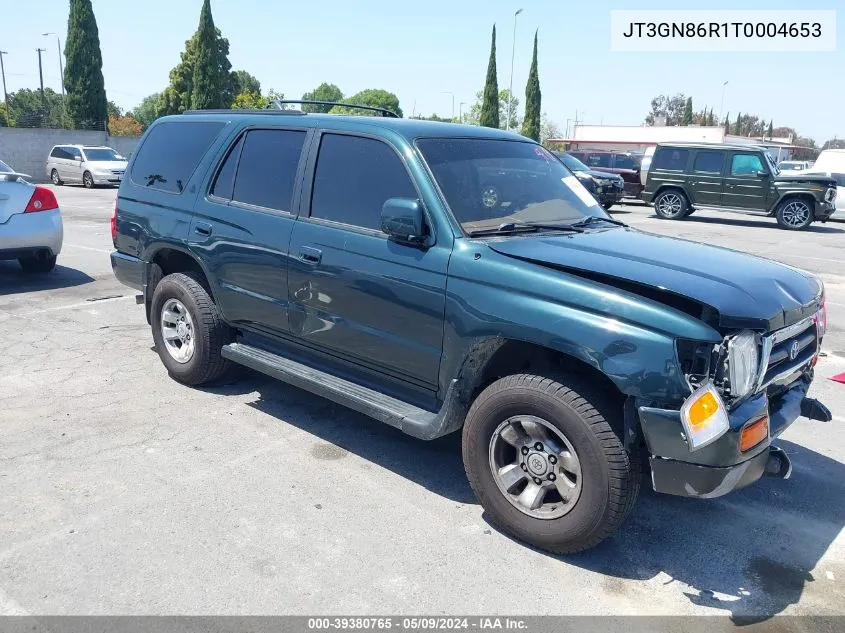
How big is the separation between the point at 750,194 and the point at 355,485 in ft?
56.8

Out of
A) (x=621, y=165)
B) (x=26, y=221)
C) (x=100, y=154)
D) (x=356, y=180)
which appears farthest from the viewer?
(x=100, y=154)

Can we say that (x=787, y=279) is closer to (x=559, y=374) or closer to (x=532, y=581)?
(x=559, y=374)

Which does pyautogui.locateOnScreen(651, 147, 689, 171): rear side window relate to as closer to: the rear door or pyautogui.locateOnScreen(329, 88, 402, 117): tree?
the rear door

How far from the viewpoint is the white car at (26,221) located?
7.97 m

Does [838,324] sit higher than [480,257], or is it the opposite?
[480,257]

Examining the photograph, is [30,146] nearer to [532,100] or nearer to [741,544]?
[741,544]

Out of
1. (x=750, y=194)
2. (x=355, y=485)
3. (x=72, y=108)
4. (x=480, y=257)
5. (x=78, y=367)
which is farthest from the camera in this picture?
(x=72, y=108)

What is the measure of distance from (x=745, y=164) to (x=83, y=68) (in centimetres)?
3779

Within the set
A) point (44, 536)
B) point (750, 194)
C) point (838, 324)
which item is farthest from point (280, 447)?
point (750, 194)

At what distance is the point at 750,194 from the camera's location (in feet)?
59.8

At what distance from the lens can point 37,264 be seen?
29.8 feet

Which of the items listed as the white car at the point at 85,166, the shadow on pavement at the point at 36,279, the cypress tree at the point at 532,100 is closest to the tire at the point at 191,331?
the shadow on pavement at the point at 36,279

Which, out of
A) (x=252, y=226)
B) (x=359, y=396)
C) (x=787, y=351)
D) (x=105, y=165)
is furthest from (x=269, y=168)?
(x=105, y=165)

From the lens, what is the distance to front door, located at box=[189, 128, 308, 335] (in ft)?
14.2
